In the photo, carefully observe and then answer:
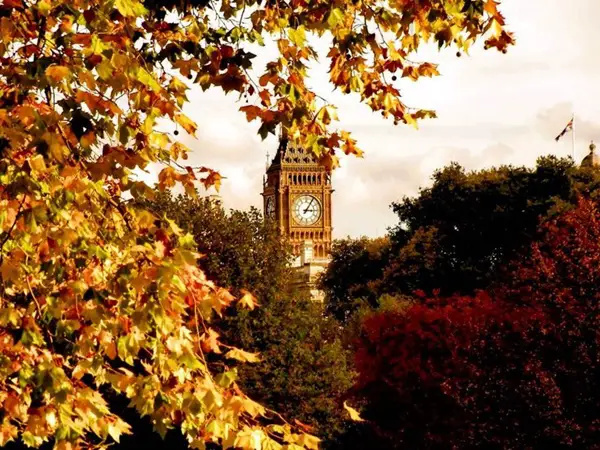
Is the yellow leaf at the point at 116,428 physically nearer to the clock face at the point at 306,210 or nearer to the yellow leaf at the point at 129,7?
the yellow leaf at the point at 129,7

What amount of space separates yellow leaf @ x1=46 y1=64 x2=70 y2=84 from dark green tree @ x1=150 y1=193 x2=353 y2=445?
2262 cm

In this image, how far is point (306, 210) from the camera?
563 feet

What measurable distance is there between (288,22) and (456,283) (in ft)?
145

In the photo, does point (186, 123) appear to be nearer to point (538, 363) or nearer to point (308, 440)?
point (308, 440)

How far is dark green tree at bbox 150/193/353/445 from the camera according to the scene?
3139 centimetres

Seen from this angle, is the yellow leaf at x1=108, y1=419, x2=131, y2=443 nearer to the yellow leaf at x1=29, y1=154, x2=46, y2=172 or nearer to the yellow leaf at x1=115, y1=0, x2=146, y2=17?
the yellow leaf at x1=29, y1=154, x2=46, y2=172

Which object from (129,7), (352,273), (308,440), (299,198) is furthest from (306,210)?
(129,7)

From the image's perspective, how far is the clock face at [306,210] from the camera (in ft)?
557

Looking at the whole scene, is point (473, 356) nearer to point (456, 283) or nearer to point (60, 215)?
point (60, 215)

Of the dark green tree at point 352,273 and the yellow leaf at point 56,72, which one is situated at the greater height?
the dark green tree at point 352,273

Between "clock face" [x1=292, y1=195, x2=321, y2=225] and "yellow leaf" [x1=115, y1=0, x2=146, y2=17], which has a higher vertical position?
"clock face" [x1=292, y1=195, x2=321, y2=225]

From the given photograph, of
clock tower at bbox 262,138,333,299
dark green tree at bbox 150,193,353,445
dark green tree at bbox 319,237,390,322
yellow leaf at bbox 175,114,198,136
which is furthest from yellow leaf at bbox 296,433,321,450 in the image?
clock tower at bbox 262,138,333,299

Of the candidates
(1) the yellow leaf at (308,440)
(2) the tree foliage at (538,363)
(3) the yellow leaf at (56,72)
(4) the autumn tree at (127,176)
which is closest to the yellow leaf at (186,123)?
(4) the autumn tree at (127,176)

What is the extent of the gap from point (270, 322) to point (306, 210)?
140 meters
